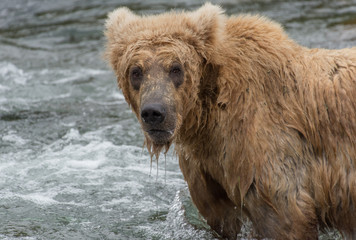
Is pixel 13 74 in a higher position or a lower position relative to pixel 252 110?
lower

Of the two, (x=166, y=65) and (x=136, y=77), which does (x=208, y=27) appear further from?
(x=136, y=77)

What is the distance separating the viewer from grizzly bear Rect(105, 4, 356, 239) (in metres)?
4.88

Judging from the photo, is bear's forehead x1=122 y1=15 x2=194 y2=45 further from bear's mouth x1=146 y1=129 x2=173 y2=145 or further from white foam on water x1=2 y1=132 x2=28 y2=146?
white foam on water x1=2 y1=132 x2=28 y2=146

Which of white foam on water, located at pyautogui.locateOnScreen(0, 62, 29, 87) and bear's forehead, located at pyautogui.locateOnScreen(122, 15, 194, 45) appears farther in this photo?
white foam on water, located at pyautogui.locateOnScreen(0, 62, 29, 87)

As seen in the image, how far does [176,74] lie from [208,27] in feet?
1.59

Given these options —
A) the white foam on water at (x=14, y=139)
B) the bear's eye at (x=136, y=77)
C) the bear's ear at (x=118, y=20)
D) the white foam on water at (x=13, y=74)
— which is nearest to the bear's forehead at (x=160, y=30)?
the bear's ear at (x=118, y=20)

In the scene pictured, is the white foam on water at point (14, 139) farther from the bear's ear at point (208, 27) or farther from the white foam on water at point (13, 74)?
the bear's ear at point (208, 27)

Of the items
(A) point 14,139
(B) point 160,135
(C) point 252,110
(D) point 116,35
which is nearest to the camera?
(B) point 160,135

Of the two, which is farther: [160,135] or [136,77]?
[136,77]

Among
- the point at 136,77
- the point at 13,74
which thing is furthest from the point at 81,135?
the point at 136,77

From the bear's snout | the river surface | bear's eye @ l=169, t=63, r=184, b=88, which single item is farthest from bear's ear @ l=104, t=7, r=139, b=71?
the river surface

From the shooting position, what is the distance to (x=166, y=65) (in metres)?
4.86

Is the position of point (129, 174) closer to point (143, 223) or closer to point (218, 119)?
point (143, 223)

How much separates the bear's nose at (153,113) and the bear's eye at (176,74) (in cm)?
31
